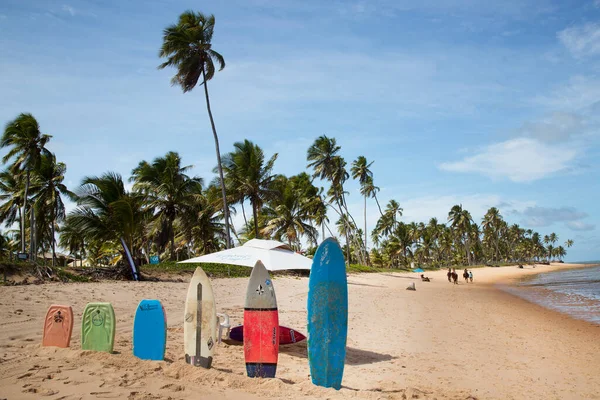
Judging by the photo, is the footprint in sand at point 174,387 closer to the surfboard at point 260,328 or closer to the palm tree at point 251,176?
the surfboard at point 260,328

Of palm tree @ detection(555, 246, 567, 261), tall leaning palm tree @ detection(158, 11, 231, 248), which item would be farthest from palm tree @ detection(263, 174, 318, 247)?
palm tree @ detection(555, 246, 567, 261)

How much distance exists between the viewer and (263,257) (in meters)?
6.67

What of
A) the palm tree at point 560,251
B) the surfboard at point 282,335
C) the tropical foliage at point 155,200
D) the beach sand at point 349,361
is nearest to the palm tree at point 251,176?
the tropical foliage at point 155,200

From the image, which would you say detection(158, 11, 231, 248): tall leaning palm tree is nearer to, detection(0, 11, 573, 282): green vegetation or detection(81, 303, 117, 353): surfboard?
detection(0, 11, 573, 282): green vegetation

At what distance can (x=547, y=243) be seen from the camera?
149 m

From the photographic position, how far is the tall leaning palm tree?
883 inches

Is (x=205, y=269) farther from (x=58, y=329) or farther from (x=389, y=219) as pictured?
(x=389, y=219)

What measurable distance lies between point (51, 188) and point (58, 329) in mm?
24695

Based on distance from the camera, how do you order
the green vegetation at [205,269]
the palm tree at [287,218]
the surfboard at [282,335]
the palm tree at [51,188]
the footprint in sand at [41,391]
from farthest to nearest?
1. the palm tree at [287,218]
2. the palm tree at [51,188]
3. the green vegetation at [205,269]
4. the surfboard at [282,335]
5. the footprint in sand at [41,391]

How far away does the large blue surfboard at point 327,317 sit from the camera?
5.12 m

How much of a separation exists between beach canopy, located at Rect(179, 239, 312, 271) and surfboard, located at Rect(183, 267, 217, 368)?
93 cm

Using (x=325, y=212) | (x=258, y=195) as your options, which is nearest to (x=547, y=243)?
(x=325, y=212)

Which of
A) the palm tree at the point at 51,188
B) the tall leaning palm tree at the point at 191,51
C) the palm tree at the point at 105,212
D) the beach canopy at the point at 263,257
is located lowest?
the beach canopy at the point at 263,257

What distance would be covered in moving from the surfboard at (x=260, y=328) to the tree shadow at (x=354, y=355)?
169 cm
